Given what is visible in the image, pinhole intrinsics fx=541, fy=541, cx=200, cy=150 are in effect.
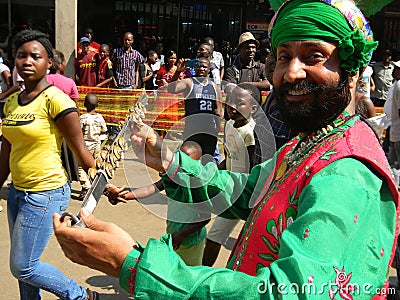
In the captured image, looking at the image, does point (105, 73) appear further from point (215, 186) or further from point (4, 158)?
point (215, 186)

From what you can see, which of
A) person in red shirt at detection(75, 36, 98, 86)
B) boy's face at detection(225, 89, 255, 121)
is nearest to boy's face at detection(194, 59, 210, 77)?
boy's face at detection(225, 89, 255, 121)

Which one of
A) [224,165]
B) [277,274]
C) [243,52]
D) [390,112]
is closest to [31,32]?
[224,165]

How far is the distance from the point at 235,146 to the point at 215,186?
214cm

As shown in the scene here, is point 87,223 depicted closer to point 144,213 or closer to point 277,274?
point 277,274

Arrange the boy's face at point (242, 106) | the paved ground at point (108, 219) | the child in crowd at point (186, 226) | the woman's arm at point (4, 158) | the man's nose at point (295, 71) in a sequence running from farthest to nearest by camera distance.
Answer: the boy's face at point (242, 106), the paved ground at point (108, 219), the woman's arm at point (4, 158), the child in crowd at point (186, 226), the man's nose at point (295, 71)

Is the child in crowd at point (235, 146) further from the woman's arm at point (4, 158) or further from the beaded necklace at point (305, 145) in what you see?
the beaded necklace at point (305, 145)

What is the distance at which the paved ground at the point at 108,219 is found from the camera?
3.50 m

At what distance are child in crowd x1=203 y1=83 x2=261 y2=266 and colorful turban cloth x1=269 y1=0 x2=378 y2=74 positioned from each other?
1977mm

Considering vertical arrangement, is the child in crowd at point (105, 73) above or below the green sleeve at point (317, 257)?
below

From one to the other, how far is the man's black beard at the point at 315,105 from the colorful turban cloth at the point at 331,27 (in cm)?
7

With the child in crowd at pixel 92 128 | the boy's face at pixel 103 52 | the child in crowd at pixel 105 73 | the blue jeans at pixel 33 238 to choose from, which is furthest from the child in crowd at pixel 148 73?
the blue jeans at pixel 33 238

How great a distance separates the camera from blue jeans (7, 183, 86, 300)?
3025mm

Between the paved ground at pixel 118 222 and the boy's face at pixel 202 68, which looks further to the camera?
the boy's face at pixel 202 68

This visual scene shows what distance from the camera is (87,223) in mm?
1288
